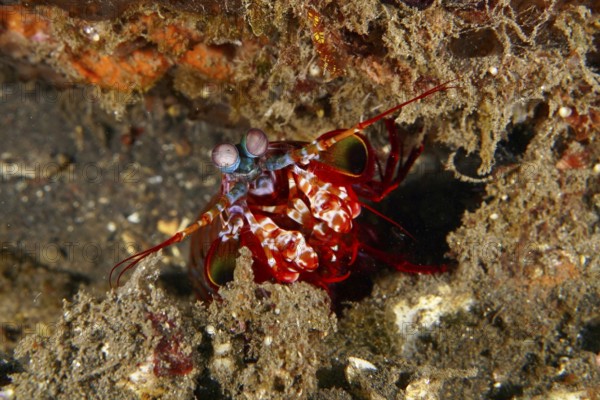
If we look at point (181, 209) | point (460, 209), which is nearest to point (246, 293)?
point (460, 209)

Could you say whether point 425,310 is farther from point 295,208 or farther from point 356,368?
point 295,208

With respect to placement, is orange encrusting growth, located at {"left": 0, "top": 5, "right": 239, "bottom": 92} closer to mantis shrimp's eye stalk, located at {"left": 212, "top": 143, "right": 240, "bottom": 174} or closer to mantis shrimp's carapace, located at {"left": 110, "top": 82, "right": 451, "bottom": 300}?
mantis shrimp's carapace, located at {"left": 110, "top": 82, "right": 451, "bottom": 300}

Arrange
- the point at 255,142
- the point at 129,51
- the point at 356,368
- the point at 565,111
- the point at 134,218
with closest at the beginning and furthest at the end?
1. the point at 356,368
2. the point at 255,142
3. the point at 565,111
4. the point at 129,51
5. the point at 134,218

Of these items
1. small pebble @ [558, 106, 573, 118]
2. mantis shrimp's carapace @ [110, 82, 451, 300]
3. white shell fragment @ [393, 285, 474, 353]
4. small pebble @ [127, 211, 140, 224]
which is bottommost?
small pebble @ [127, 211, 140, 224]

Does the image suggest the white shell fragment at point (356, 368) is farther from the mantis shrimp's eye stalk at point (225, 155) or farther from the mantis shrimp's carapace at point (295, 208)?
the mantis shrimp's eye stalk at point (225, 155)

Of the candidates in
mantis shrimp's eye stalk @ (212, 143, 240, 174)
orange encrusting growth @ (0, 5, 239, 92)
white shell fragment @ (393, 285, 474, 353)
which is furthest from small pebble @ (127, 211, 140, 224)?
white shell fragment @ (393, 285, 474, 353)

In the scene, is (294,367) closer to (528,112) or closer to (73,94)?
(528,112)

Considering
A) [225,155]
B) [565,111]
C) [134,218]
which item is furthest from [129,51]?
[565,111]
